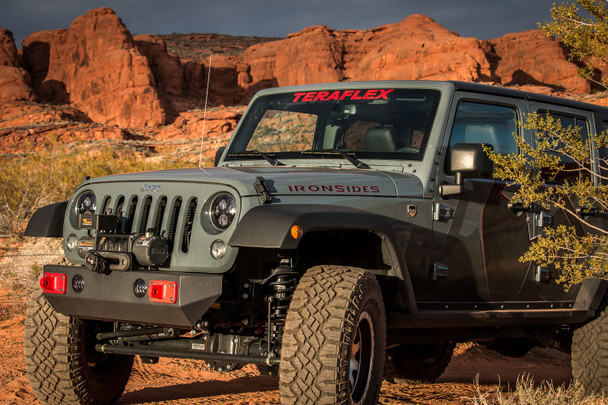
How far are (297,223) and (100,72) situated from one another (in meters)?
64.8

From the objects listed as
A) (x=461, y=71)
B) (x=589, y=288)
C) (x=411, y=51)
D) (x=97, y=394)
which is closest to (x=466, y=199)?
(x=589, y=288)

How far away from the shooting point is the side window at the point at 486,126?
495cm

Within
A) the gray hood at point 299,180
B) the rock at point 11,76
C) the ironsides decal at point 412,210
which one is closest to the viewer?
the gray hood at point 299,180

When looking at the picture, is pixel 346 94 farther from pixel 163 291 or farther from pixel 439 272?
pixel 163 291

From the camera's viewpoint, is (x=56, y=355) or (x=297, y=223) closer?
(x=297, y=223)

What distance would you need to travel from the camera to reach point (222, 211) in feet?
12.5

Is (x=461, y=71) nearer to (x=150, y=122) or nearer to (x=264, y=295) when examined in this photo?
(x=150, y=122)

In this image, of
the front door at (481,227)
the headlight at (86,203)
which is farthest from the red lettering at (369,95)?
the headlight at (86,203)

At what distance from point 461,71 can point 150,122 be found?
2495cm

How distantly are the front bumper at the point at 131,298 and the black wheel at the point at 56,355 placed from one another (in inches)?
14.0

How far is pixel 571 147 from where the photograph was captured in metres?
5.16

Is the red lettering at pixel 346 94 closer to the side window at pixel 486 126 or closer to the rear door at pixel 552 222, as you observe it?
the side window at pixel 486 126

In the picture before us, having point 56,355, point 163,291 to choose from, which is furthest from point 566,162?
point 56,355

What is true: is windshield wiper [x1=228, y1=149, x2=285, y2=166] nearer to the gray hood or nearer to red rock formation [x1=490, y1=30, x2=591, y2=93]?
the gray hood
